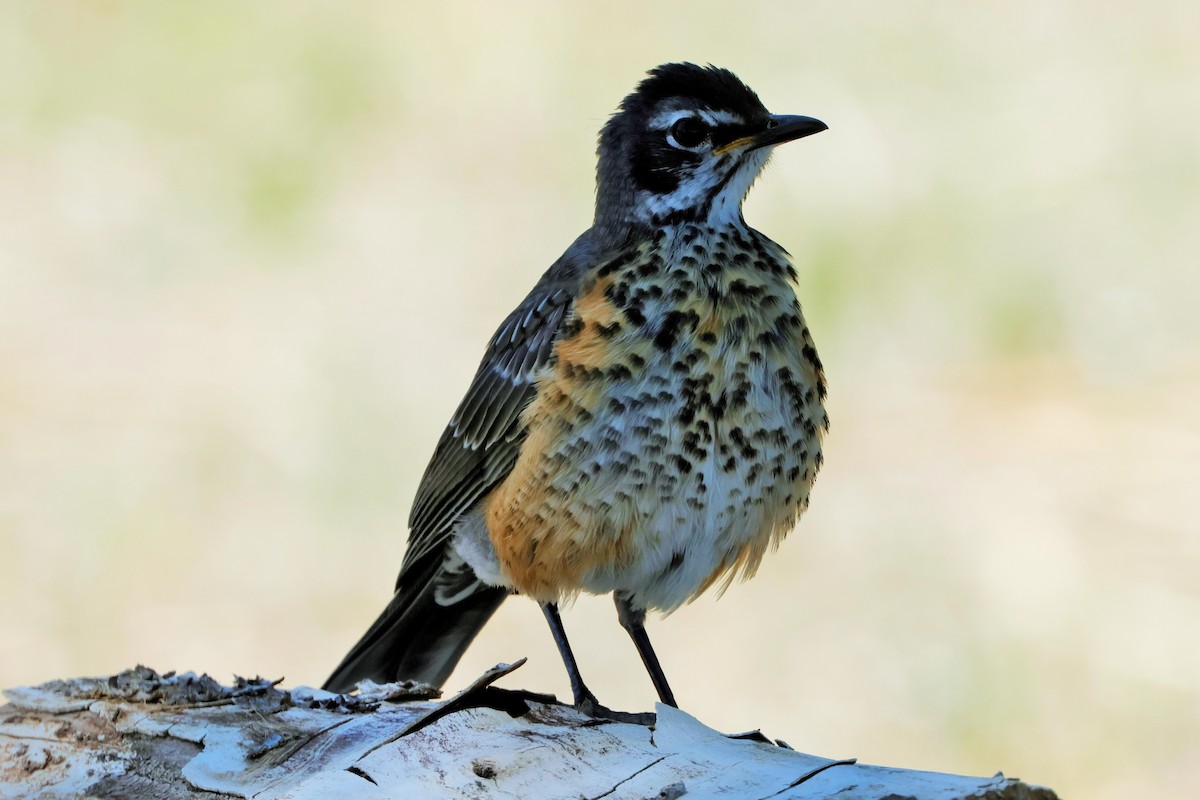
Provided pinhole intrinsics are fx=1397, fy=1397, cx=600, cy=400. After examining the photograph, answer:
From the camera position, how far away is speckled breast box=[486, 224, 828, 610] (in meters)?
4.48

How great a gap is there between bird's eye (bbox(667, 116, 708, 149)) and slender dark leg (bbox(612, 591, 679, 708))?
1.61 metres

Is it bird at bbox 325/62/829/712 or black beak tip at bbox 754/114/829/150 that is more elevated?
black beak tip at bbox 754/114/829/150

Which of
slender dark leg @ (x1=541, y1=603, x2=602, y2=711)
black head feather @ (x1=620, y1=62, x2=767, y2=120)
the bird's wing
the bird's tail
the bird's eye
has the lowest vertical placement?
slender dark leg @ (x1=541, y1=603, x2=602, y2=711)

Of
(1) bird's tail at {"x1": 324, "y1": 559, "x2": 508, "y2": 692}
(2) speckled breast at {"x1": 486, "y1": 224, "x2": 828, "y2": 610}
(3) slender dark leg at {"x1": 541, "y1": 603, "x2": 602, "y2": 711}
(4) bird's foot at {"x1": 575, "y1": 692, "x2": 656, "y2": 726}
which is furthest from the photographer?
(1) bird's tail at {"x1": 324, "y1": 559, "x2": 508, "y2": 692}

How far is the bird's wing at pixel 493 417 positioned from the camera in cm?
488

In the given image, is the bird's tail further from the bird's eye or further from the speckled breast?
the bird's eye

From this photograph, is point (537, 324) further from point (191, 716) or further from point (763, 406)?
point (191, 716)

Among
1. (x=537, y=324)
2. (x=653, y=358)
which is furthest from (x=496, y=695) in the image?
(x=537, y=324)

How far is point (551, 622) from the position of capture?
501 centimetres

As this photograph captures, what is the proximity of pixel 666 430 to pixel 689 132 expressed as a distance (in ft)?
3.83

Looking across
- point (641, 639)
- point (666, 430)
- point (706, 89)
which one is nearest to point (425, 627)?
point (641, 639)

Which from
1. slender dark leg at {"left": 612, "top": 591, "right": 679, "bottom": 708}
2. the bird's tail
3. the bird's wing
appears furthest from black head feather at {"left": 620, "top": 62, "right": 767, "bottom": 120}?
the bird's tail

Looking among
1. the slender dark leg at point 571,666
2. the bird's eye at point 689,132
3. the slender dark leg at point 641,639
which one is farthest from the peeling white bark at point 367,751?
the bird's eye at point 689,132

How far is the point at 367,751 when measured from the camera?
133 inches
